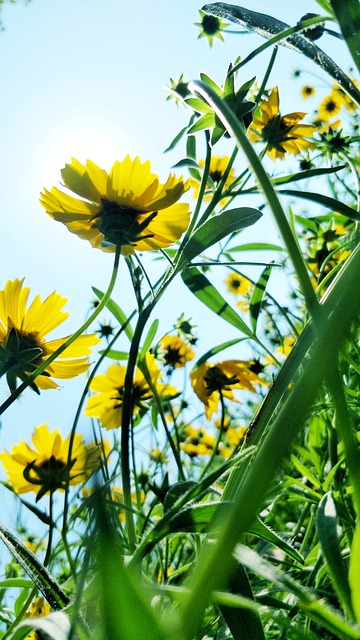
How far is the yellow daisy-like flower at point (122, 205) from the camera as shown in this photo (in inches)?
16.6

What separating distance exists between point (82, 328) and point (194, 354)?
769mm

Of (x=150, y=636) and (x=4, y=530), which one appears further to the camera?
(x=4, y=530)

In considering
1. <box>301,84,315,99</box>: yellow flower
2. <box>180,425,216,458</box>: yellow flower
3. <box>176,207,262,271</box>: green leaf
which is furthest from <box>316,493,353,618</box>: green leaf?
<box>301,84,315,99</box>: yellow flower

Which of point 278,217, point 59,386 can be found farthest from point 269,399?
point 59,386

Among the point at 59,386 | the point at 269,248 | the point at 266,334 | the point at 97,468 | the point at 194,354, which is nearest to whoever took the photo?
the point at 97,468

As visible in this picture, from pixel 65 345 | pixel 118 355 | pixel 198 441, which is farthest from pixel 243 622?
pixel 198 441

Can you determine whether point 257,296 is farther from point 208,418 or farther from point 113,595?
point 113,595

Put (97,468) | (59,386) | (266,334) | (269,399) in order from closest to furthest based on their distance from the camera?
1. (97,468)
2. (269,399)
3. (59,386)
4. (266,334)

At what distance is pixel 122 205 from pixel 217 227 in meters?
0.14

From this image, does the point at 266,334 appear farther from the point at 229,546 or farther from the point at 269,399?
the point at 229,546

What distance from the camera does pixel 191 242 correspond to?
0.32 metres

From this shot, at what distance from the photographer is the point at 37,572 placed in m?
0.24

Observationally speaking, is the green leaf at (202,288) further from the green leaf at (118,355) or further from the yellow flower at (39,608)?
the yellow flower at (39,608)

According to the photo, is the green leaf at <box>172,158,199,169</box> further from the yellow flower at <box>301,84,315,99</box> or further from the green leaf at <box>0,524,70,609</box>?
the yellow flower at <box>301,84,315,99</box>
